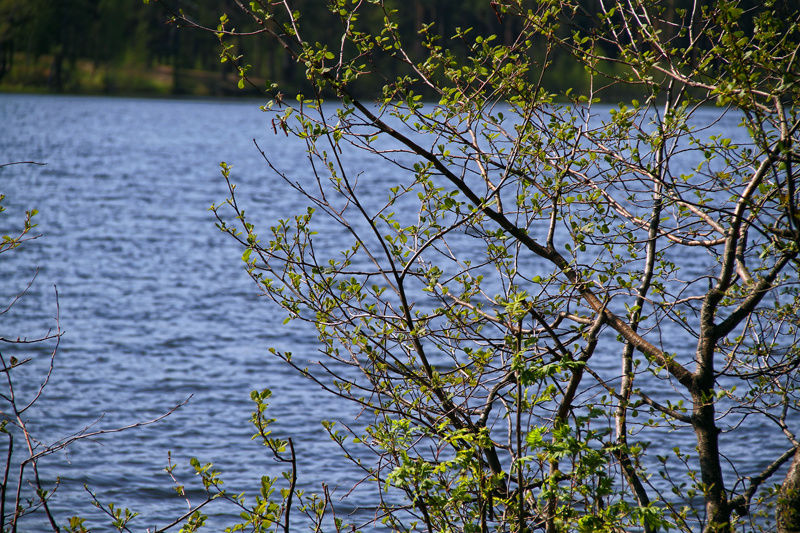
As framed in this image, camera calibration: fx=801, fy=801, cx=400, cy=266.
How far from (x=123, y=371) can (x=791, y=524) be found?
10944 millimetres

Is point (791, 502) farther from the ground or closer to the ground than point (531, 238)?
closer to the ground

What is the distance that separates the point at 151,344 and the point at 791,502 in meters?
12.3

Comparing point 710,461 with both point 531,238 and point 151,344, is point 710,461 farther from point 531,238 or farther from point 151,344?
point 151,344

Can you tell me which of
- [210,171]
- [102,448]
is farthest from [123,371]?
[210,171]

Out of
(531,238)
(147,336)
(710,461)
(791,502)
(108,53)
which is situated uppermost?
(108,53)

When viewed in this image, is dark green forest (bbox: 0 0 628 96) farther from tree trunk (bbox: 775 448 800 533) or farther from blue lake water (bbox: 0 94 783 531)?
tree trunk (bbox: 775 448 800 533)

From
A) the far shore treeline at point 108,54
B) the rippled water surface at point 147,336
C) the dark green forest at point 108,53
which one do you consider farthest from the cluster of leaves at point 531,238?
the dark green forest at point 108,53

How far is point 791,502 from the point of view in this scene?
4.06 meters

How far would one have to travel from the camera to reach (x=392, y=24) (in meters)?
3.79

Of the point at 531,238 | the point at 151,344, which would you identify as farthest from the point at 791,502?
the point at 151,344

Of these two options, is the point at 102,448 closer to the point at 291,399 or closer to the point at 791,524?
the point at 291,399

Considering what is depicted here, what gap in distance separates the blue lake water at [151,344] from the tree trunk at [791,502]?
202 inches

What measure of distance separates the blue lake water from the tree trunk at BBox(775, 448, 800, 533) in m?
5.13

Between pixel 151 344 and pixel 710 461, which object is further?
pixel 151 344
